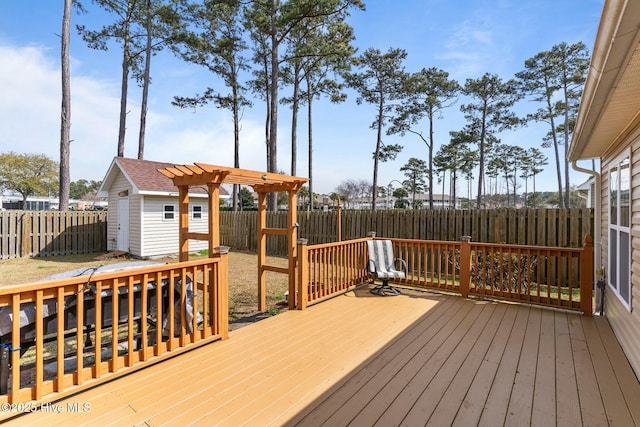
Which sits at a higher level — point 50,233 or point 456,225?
point 456,225

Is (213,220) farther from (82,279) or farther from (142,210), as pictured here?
(142,210)

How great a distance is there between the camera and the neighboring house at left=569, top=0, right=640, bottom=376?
1460 mm

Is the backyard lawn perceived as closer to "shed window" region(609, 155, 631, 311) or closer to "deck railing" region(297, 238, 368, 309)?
"deck railing" region(297, 238, 368, 309)

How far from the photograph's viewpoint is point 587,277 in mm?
4012

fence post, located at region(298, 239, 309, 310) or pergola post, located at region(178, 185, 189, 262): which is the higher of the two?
pergola post, located at region(178, 185, 189, 262)

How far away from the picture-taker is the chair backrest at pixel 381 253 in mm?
5348

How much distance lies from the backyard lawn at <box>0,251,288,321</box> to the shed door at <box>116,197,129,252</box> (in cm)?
78

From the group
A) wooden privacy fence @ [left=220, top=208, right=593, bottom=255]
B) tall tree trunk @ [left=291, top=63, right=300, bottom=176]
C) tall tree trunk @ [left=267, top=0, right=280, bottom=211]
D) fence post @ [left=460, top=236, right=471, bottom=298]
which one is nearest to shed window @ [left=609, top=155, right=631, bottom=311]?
fence post @ [left=460, top=236, right=471, bottom=298]

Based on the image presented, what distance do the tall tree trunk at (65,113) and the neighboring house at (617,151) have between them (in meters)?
Answer: 14.5

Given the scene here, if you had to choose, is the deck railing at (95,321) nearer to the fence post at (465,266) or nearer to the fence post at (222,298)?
the fence post at (222,298)

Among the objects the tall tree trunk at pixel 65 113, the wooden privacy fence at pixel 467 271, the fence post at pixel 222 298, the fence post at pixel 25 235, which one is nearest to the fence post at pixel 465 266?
the wooden privacy fence at pixel 467 271

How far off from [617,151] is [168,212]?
11726mm

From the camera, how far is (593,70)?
1.82 meters

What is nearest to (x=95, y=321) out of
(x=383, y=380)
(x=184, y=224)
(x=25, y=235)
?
(x=184, y=224)
